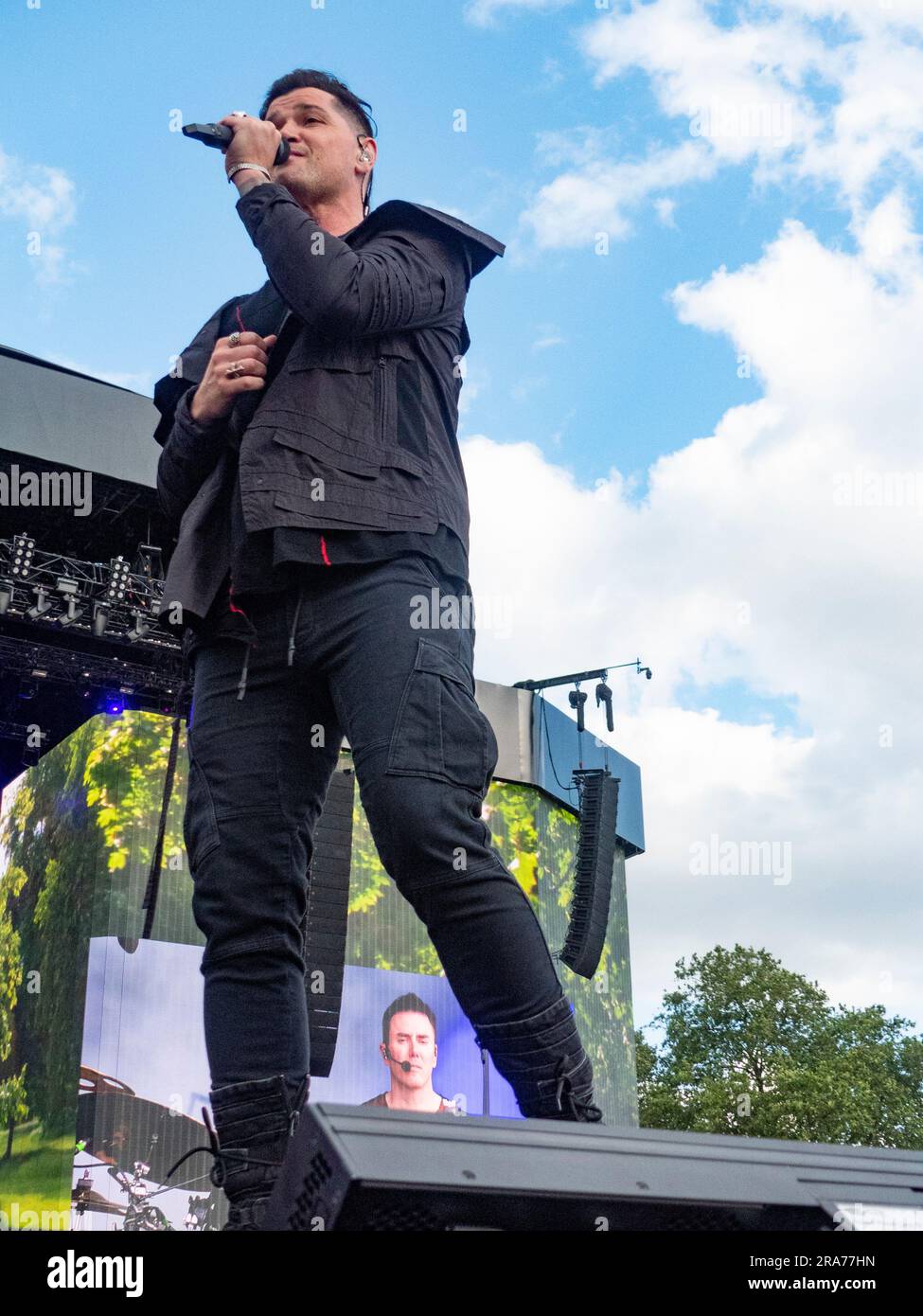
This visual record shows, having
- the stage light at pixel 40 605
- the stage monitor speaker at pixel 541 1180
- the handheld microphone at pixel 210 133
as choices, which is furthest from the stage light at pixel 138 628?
the stage monitor speaker at pixel 541 1180

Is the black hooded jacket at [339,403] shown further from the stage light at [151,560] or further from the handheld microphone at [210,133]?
the stage light at [151,560]

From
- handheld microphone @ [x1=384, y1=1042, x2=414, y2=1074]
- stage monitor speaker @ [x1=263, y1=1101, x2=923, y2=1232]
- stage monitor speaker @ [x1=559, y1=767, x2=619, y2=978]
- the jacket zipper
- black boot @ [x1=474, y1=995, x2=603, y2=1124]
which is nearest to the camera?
stage monitor speaker @ [x1=263, y1=1101, x2=923, y2=1232]

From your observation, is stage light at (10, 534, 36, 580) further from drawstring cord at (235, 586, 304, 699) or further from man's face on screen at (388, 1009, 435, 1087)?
drawstring cord at (235, 586, 304, 699)

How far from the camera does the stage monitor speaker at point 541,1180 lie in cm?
84

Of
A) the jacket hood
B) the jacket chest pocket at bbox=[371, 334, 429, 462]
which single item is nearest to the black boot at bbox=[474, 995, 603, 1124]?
the jacket chest pocket at bbox=[371, 334, 429, 462]

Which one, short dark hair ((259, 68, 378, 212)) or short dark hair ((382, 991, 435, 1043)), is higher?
short dark hair ((259, 68, 378, 212))

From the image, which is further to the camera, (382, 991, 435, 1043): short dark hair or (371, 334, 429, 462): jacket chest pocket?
(382, 991, 435, 1043): short dark hair

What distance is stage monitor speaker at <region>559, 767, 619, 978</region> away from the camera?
11.6 m

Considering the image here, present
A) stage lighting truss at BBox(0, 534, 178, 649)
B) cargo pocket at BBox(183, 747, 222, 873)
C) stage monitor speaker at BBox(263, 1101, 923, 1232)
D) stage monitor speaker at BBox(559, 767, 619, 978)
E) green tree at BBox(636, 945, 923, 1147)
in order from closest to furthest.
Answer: stage monitor speaker at BBox(263, 1101, 923, 1232) < cargo pocket at BBox(183, 747, 222, 873) < stage lighting truss at BBox(0, 534, 178, 649) < stage monitor speaker at BBox(559, 767, 619, 978) < green tree at BBox(636, 945, 923, 1147)

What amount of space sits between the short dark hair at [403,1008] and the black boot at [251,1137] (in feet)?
40.9

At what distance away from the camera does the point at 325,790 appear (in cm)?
167

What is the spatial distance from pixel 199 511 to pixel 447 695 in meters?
0.48
